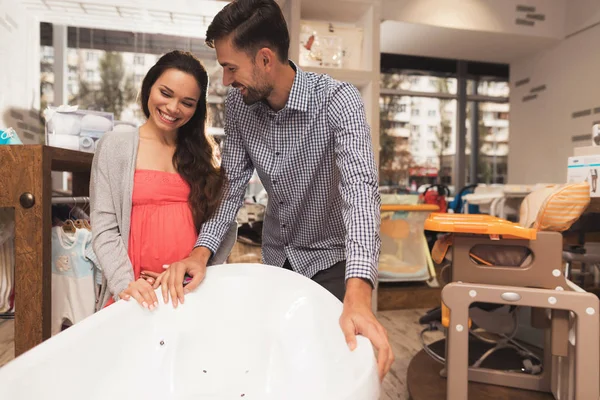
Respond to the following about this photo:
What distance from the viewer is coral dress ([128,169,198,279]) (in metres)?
1.32

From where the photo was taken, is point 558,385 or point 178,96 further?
point 558,385

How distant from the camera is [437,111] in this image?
216 inches

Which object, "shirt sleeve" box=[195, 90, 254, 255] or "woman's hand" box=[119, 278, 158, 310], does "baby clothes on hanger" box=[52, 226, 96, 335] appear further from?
"woman's hand" box=[119, 278, 158, 310]

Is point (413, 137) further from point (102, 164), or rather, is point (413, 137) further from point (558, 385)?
point (102, 164)

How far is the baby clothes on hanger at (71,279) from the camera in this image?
72.5 inches

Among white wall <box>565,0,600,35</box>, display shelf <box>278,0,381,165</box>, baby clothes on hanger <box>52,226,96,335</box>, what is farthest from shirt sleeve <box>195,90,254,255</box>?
white wall <box>565,0,600,35</box>

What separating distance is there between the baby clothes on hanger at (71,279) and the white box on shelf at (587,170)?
2469 millimetres

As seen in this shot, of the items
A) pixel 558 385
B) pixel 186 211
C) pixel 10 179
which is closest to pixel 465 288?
pixel 558 385

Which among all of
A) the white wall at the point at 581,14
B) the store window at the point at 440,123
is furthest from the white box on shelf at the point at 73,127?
the white wall at the point at 581,14

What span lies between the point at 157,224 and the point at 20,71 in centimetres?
204

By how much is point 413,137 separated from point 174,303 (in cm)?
478

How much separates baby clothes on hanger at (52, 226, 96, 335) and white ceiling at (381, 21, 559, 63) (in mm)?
3056

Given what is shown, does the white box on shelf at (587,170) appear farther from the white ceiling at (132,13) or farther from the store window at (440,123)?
the store window at (440,123)

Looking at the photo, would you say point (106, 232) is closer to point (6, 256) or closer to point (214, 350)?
point (214, 350)
